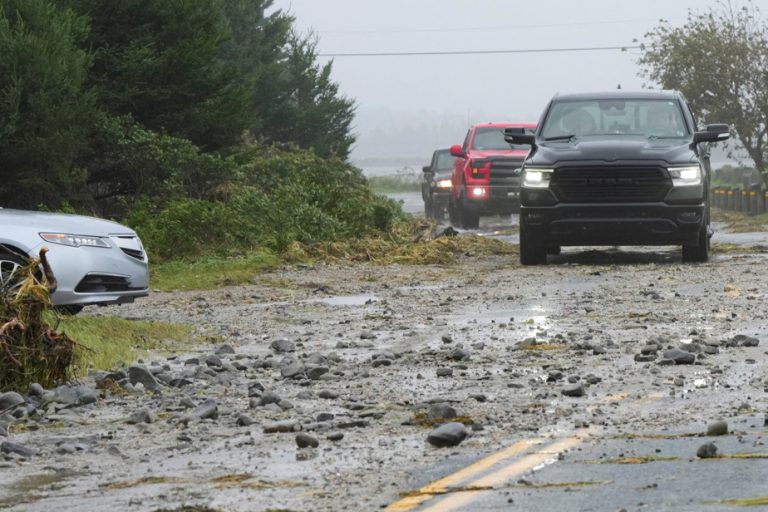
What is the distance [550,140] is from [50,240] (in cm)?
846

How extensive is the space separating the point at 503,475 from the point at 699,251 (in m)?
13.5

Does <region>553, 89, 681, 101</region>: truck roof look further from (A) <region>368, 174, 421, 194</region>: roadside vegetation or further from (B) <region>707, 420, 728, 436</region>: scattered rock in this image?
(A) <region>368, 174, 421, 194</region>: roadside vegetation

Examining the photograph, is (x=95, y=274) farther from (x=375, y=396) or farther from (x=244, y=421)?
(x=244, y=421)

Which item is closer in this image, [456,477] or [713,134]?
[456,477]

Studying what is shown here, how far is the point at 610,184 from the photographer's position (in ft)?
62.8

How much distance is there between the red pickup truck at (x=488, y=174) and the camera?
108ft

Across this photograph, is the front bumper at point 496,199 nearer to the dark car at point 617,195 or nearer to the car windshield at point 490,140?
the car windshield at point 490,140

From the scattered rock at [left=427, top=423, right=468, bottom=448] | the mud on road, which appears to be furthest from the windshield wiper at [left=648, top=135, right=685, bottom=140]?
the scattered rock at [left=427, top=423, right=468, bottom=448]

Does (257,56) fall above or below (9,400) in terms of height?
above

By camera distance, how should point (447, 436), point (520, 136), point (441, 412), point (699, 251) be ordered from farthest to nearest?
point (520, 136) < point (699, 251) < point (441, 412) < point (447, 436)

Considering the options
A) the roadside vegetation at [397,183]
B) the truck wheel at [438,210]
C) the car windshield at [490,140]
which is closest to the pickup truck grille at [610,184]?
the car windshield at [490,140]

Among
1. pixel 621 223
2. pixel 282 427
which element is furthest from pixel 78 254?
pixel 621 223

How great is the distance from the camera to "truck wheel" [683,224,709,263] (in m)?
19.5

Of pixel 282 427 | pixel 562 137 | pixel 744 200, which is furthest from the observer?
pixel 744 200
